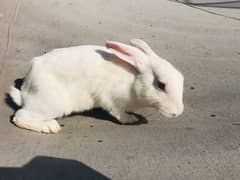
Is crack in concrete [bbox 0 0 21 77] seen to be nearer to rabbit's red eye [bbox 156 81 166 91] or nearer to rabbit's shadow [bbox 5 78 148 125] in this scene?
rabbit's shadow [bbox 5 78 148 125]

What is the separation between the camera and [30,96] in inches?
156

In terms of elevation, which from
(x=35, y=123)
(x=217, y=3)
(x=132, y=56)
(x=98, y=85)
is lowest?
(x=217, y=3)

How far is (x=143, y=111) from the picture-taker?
14.3 feet

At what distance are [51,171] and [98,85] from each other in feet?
3.19

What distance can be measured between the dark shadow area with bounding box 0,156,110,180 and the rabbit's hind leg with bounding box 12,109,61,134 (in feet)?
1.64

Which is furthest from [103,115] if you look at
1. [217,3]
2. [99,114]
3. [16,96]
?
[217,3]

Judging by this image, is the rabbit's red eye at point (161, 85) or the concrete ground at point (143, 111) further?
the rabbit's red eye at point (161, 85)

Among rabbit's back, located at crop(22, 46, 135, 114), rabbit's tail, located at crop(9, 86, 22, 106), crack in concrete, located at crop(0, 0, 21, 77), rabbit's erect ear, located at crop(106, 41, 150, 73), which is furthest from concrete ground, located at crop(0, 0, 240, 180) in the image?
rabbit's erect ear, located at crop(106, 41, 150, 73)

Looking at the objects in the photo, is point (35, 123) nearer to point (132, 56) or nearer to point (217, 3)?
point (132, 56)

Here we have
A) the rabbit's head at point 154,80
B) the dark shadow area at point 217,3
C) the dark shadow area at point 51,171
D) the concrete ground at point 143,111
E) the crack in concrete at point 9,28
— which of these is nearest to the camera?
the dark shadow area at point 51,171

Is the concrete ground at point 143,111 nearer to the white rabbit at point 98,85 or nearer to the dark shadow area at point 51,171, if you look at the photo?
the dark shadow area at point 51,171

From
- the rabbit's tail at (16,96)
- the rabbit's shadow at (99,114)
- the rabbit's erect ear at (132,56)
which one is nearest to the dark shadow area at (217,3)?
the rabbit's shadow at (99,114)

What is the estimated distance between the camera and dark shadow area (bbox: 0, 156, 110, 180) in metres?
3.15

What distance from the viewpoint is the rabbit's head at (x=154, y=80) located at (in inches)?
151
